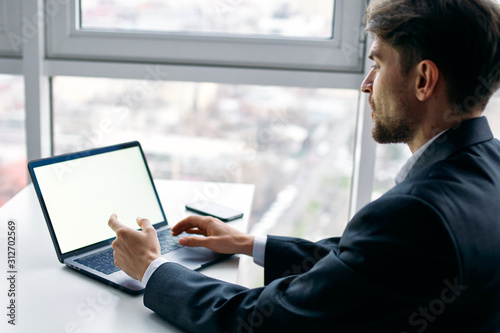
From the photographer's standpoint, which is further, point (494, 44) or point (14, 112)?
point (14, 112)

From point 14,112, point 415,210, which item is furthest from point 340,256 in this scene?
point 14,112

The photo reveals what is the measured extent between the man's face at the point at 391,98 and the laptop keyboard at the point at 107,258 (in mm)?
572

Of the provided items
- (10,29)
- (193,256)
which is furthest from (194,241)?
(10,29)

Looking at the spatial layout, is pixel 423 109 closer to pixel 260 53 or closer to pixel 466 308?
pixel 466 308

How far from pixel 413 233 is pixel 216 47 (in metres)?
1.34

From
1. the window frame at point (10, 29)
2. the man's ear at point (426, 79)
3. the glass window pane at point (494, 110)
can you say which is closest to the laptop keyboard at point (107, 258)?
the man's ear at point (426, 79)

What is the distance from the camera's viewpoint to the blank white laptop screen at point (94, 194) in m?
1.25

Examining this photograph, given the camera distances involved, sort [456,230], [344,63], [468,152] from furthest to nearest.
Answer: [344,63] < [468,152] < [456,230]

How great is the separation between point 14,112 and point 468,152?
6.12 feet

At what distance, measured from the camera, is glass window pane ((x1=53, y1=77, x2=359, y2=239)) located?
216cm

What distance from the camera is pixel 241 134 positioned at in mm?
2230

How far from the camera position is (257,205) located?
2326 millimetres

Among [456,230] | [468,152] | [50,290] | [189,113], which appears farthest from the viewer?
[189,113]

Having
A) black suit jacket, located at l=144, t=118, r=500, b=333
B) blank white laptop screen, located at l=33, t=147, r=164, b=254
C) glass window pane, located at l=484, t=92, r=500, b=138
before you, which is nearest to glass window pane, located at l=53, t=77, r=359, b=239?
glass window pane, located at l=484, t=92, r=500, b=138
